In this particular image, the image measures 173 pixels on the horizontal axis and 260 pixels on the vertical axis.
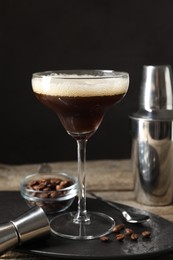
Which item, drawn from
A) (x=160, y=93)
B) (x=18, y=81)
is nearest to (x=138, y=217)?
(x=160, y=93)

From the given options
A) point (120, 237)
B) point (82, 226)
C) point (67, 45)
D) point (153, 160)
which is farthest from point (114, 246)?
point (67, 45)

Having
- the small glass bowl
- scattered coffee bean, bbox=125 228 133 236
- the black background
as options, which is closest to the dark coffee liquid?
the small glass bowl

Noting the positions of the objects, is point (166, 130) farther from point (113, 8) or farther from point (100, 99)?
point (113, 8)

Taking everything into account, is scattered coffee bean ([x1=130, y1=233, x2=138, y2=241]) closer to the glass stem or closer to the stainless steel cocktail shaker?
the glass stem

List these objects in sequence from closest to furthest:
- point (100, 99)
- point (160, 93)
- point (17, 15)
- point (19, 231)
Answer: point (19, 231) → point (100, 99) → point (160, 93) → point (17, 15)

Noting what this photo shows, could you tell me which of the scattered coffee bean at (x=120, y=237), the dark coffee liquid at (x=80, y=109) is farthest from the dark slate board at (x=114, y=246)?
the dark coffee liquid at (x=80, y=109)

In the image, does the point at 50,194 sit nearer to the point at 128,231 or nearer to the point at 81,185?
the point at 81,185
